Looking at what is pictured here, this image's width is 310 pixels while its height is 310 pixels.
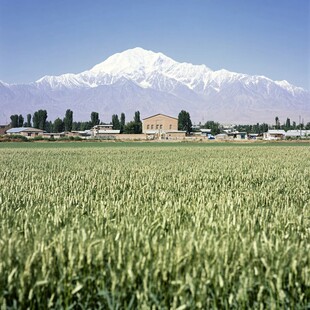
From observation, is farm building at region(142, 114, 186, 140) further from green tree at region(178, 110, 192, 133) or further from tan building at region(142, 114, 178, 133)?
green tree at region(178, 110, 192, 133)

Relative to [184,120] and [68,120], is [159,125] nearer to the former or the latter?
[184,120]

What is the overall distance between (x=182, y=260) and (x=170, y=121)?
15430 cm

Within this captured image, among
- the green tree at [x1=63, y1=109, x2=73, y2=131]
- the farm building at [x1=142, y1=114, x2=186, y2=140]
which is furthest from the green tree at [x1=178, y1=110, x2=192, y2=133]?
the green tree at [x1=63, y1=109, x2=73, y2=131]

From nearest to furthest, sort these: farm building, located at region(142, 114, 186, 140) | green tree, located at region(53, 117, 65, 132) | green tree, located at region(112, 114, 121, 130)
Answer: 1. farm building, located at region(142, 114, 186, 140)
2. green tree, located at region(112, 114, 121, 130)
3. green tree, located at region(53, 117, 65, 132)

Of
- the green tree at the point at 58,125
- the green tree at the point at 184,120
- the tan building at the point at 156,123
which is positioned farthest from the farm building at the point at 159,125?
the green tree at the point at 58,125

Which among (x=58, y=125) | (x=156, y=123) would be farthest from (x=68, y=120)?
(x=156, y=123)

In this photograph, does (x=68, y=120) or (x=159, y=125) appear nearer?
(x=159, y=125)

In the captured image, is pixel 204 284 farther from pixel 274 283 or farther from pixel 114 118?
pixel 114 118

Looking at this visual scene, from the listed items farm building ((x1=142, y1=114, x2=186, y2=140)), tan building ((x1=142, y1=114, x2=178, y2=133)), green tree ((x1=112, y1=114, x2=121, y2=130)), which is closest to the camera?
farm building ((x1=142, y1=114, x2=186, y2=140))

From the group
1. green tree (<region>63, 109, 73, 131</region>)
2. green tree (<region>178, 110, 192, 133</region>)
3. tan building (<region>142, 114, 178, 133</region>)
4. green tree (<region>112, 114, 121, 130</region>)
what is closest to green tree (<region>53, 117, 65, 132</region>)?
green tree (<region>63, 109, 73, 131</region>)

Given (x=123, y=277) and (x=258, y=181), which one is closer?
(x=123, y=277)

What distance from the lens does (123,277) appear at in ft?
10.2

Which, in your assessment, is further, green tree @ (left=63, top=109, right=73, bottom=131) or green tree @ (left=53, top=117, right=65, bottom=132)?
green tree @ (left=53, top=117, right=65, bottom=132)

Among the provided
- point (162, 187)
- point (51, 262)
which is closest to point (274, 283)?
point (51, 262)
